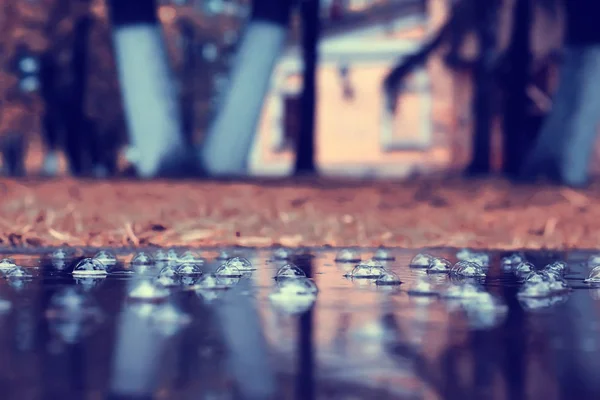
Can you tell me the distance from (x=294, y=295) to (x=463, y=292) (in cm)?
61

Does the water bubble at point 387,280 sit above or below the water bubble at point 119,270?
above

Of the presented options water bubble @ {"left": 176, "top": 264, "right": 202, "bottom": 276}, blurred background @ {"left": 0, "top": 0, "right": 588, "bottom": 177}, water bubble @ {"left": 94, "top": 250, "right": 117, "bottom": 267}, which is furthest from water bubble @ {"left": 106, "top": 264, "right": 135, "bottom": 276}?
blurred background @ {"left": 0, "top": 0, "right": 588, "bottom": 177}

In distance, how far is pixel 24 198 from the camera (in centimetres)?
791

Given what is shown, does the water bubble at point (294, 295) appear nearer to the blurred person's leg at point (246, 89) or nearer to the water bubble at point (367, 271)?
the water bubble at point (367, 271)

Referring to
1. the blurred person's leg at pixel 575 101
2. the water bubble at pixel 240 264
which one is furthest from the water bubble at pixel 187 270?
the blurred person's leg at pixel 575 101

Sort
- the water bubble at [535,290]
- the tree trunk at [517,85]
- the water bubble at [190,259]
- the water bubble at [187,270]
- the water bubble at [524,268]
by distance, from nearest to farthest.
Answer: the water bubble at [535,290] → the water bubble at [187,270] → the water bubble at [524,268] → the water bubble at [190,259] → the tree trunk at [517,85]

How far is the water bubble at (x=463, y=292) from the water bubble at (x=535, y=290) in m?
0.15

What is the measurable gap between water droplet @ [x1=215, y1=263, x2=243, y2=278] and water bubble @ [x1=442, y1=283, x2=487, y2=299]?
100cm

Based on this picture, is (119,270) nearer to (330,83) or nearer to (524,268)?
(524,268)

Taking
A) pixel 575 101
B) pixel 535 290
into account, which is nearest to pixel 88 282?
pixel 535 290

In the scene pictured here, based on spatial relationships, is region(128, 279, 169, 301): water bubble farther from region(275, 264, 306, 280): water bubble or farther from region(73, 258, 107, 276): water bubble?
region(73, 258, 107, 276): water bubble

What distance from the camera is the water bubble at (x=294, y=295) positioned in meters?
3.65

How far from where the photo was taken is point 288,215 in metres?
7.67

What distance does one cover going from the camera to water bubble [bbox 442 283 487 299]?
154 inches
